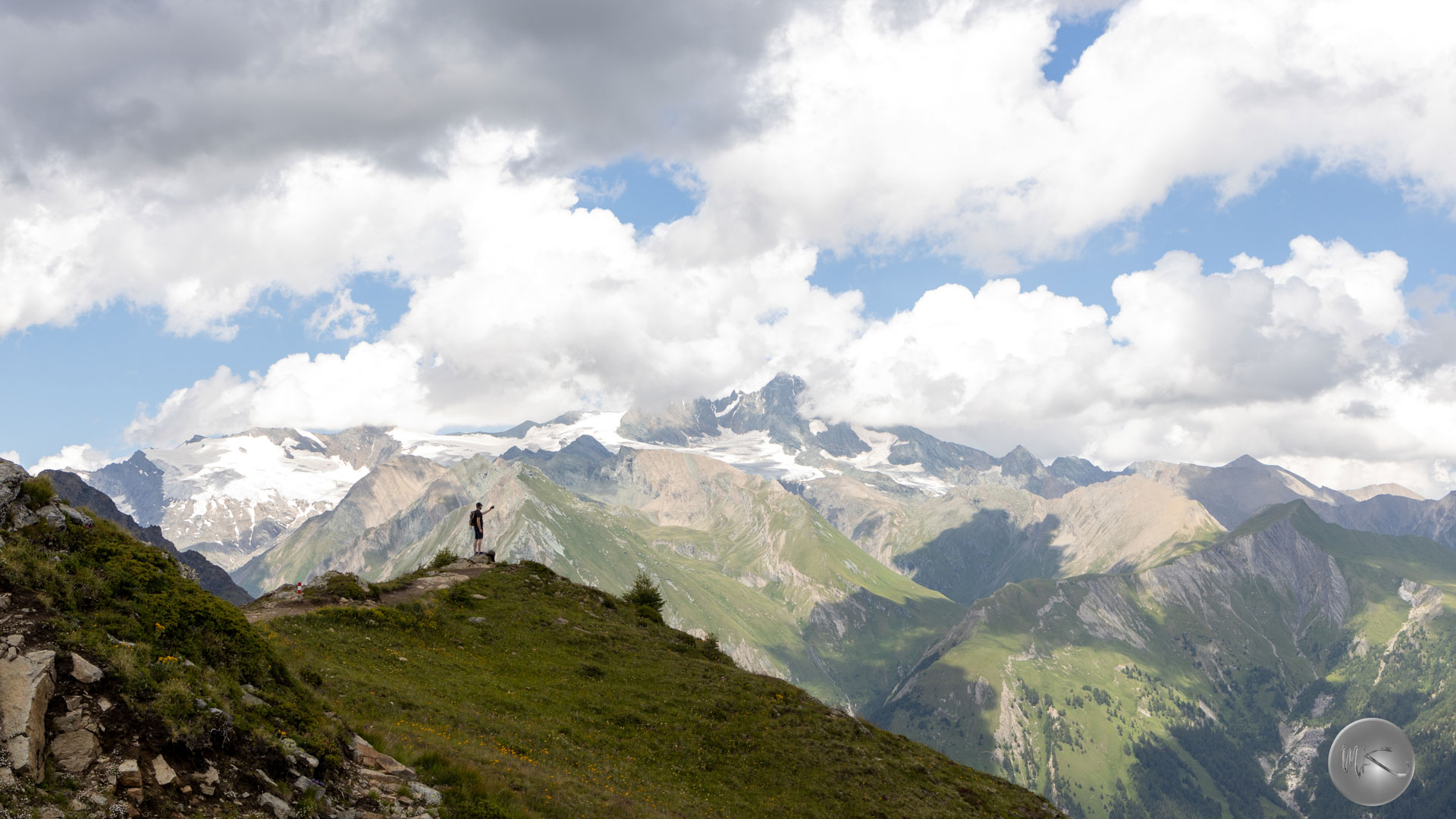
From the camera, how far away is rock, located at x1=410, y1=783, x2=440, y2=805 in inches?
972

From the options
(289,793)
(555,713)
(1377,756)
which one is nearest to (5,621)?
(289,793)

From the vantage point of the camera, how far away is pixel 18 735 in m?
16.6

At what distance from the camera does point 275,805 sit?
20.0 meters

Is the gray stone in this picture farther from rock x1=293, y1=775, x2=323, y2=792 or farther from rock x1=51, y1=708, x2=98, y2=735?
rock x1=293, y1=775, x2=323, y2=792

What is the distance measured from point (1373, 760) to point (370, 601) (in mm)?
56290

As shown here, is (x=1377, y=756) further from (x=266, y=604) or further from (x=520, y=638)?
(x=266, y=604)

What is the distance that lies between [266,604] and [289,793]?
39988mm

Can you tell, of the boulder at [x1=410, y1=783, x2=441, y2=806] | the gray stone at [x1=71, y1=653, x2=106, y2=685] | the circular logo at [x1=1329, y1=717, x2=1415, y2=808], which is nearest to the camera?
the gray stone at [x1=71, y1=653, x2=106, y2=685]

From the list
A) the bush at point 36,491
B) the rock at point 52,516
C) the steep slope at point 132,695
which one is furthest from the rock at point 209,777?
the bush at point 36,491

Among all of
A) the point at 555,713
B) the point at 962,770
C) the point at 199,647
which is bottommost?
the point at 962,770

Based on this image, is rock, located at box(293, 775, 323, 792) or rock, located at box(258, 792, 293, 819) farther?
rock, located at box(293, 775, 323, 792)

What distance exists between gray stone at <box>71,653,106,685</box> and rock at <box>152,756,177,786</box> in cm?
250

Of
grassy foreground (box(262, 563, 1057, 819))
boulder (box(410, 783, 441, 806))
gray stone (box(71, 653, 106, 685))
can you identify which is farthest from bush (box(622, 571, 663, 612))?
gray stone (box(71, 653, 106, 685))

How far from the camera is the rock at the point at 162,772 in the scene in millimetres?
18281
